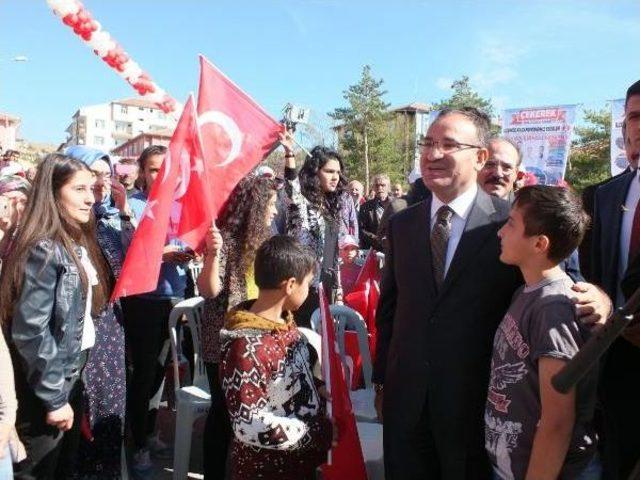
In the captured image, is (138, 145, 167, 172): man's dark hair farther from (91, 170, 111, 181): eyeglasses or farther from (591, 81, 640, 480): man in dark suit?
(591, 81, 640, 480): man in dark suit

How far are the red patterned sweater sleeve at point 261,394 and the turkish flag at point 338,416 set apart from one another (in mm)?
168

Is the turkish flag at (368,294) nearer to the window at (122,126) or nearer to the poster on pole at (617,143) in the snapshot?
the poster on pole at (617,143)

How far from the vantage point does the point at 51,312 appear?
2320 millimetres

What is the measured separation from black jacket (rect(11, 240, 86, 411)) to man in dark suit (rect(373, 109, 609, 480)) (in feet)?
4.55

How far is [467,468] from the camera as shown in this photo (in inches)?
77.5

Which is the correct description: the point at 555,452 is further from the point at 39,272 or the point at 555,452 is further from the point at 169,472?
the point at 169,472

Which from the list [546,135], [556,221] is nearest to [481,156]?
[556,221]

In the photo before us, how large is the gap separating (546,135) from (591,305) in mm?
9936

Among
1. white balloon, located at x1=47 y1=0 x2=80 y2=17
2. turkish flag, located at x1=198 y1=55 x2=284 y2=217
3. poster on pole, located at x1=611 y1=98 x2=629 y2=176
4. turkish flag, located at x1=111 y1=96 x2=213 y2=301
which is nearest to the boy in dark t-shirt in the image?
turkish flag, located at x1=111 y1=96 x2=213 y2=301

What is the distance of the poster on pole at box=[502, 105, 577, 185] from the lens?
10008 millimetres

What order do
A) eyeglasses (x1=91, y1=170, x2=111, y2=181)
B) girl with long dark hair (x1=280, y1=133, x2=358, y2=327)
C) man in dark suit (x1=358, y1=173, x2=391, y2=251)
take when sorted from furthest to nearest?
man in dark suit (x1=358, y1=173, x2=391, y2=251), girl with long dark hair (x1=280, y1=133, x2=358, y2=327), eyeglasses (x1=91, y1=170, x2=111, y2=181)

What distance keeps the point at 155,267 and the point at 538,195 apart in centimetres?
174

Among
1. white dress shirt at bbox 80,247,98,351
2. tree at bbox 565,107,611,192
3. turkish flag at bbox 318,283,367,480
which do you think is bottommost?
turkish flag at bbox 318,283,367,480

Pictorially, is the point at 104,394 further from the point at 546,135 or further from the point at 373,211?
the point at 546,135
